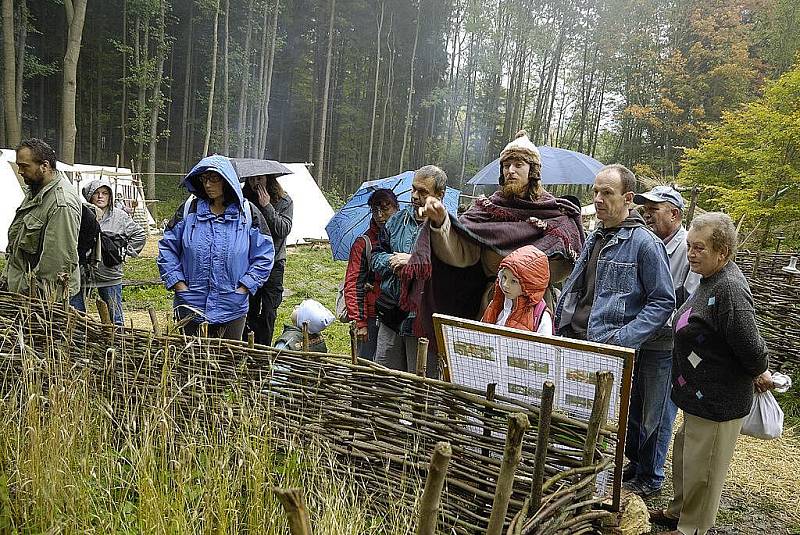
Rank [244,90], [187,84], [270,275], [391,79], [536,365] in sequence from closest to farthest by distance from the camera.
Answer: [536,365] → [270,275] → [244,90] → [187,84] → [391,79]

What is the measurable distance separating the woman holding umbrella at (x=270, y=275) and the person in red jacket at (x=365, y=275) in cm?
87

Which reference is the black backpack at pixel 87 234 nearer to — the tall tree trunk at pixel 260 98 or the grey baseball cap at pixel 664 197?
the grey baseball cap at pixel 664 197

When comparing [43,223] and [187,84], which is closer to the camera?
[43,223]

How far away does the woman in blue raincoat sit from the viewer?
3211 mm

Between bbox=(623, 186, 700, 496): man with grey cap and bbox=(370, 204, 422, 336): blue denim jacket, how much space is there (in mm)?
1213

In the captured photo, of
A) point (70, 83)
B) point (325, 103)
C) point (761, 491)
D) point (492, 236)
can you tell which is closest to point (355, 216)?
point (492, 236)

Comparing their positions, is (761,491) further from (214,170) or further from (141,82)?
(141,82)

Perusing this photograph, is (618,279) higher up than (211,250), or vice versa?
(618,279)

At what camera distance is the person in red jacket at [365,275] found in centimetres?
339

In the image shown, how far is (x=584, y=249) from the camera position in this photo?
2.74 meters

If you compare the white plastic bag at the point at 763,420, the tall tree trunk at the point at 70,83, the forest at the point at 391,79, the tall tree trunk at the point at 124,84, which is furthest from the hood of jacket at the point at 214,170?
the tall tree trunk at the point at 124,84

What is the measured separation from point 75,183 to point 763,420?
12134 millimetres

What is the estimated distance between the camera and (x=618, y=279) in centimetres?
260

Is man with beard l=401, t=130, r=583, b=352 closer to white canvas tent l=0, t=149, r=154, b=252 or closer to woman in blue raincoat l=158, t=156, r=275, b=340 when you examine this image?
woman in blue raincoat l=158, t=156, r=275, b=340
